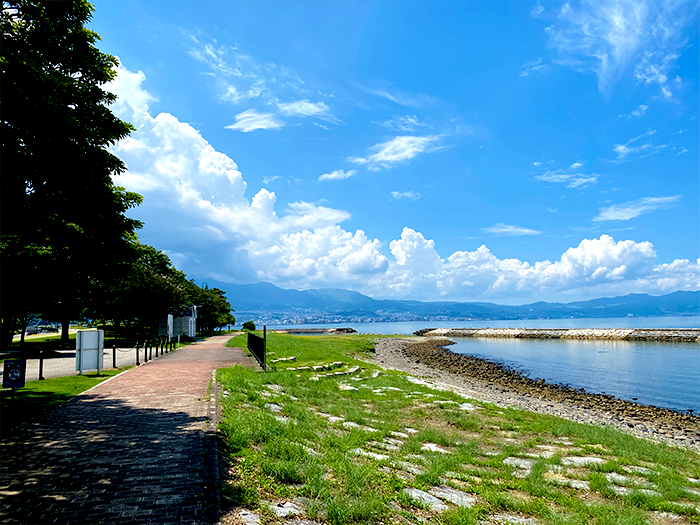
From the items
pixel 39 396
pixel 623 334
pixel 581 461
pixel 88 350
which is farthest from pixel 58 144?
pixel 623 334

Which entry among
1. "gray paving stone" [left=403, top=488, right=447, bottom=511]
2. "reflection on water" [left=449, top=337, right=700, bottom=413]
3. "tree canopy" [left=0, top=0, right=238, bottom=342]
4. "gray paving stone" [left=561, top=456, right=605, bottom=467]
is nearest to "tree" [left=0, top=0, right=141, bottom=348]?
"tree canopy" [left=0, top=0, right=238, bottom=342]

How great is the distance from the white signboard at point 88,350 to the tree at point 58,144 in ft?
12.7

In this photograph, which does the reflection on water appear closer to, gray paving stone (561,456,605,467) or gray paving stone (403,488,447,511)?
gray paving stone (561,456,605,467)

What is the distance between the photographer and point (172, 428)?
792cm

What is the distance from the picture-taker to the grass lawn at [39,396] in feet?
28.8

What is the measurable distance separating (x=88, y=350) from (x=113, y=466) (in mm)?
11570

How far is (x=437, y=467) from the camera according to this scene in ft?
23.5

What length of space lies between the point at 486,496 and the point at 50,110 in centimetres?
975

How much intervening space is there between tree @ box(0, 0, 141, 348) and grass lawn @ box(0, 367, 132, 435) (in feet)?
9.70

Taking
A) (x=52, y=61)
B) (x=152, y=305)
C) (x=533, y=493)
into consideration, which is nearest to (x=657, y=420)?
(x=533, y=493)

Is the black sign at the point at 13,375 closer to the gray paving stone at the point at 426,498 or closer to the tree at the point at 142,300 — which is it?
the gray paving stone at the point at 426,498

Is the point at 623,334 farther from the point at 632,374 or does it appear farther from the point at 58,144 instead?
the point at 58,144

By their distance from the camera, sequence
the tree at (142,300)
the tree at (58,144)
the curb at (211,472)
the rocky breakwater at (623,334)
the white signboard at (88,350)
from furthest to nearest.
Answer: the rocky breakwater at (623,334), the tree at (142,300), the white signboard at (88,350), the tree at (58,144), the curb at (211,472)

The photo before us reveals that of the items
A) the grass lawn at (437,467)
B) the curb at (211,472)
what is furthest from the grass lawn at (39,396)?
the grass lawn at (437,467)
